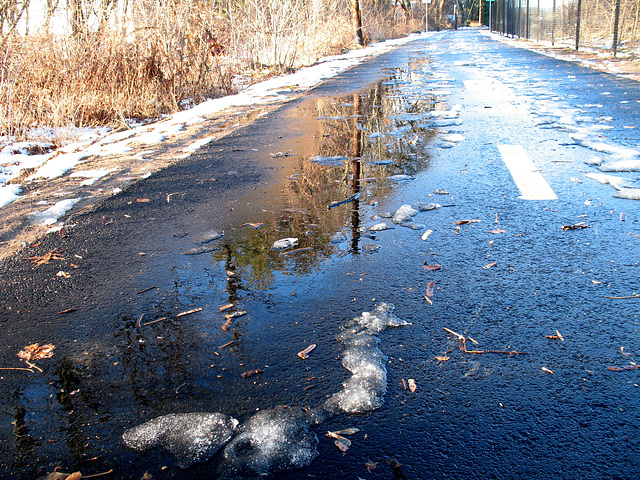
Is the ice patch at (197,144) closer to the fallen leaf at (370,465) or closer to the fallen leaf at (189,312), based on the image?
the fallen leaf at (189,312)

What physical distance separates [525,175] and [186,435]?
3437mm

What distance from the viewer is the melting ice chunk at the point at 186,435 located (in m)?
1.51

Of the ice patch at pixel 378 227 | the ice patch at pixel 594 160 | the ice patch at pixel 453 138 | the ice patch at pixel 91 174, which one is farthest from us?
the ice patch at pixel 453 138

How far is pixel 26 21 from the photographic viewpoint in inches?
284

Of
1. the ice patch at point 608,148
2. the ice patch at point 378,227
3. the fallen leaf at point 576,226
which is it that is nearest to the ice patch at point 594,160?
the ice patch at point 608,148

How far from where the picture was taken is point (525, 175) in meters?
4.04

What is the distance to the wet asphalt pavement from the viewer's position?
1.49 m

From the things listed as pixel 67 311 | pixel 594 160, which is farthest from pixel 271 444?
pixel 594 160

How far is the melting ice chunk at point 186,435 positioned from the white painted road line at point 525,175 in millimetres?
2765

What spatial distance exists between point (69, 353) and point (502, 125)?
5.46 m

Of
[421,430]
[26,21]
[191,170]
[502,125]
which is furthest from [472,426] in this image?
[26,21]

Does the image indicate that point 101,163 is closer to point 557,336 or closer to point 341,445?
point 341,445

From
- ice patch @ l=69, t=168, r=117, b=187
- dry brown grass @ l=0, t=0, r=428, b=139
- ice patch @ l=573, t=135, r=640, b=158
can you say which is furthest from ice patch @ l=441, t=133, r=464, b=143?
dry brown grass @ l=0, t=0, r=428, b=139

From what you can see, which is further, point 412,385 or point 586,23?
point 586,23
